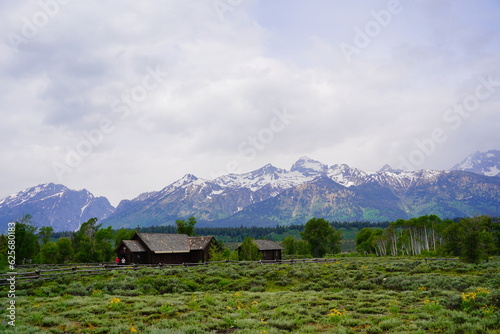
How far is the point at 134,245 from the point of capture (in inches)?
2322

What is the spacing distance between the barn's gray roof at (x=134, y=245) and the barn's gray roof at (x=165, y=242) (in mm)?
1365

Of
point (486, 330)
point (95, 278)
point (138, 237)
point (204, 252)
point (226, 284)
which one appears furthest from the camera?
point (204, 252)

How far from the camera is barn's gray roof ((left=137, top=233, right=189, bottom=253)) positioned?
59.4m

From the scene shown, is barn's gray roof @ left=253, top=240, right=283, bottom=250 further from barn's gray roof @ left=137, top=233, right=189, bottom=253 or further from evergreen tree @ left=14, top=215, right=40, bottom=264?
evergreen tree @ left=14, top=215, right=40, bottom=264

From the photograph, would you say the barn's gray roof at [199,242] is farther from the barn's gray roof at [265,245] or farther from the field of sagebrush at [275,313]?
the field of sagebrush at [275,313]

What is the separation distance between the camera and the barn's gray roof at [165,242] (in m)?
59.4

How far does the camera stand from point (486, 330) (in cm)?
1264

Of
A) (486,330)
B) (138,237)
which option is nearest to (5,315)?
(486,330)

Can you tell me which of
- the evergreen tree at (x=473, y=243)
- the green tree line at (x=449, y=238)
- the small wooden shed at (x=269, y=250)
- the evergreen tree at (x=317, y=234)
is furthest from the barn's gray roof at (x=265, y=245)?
the evergreen tree at (x=473, y=243)

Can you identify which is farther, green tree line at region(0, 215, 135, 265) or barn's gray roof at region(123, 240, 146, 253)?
green tree line at region(0, 215, 135, 265)

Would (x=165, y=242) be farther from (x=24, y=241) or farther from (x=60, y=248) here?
(x=24, y=241)

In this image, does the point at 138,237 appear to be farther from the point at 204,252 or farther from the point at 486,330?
the point at 486,330

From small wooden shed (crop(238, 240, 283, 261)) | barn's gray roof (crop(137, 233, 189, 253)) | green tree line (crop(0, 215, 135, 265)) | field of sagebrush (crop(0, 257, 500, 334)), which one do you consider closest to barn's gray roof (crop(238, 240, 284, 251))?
small wooden shed (crop(238, 240, 283, 261))

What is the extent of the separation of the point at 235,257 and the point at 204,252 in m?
6.76
